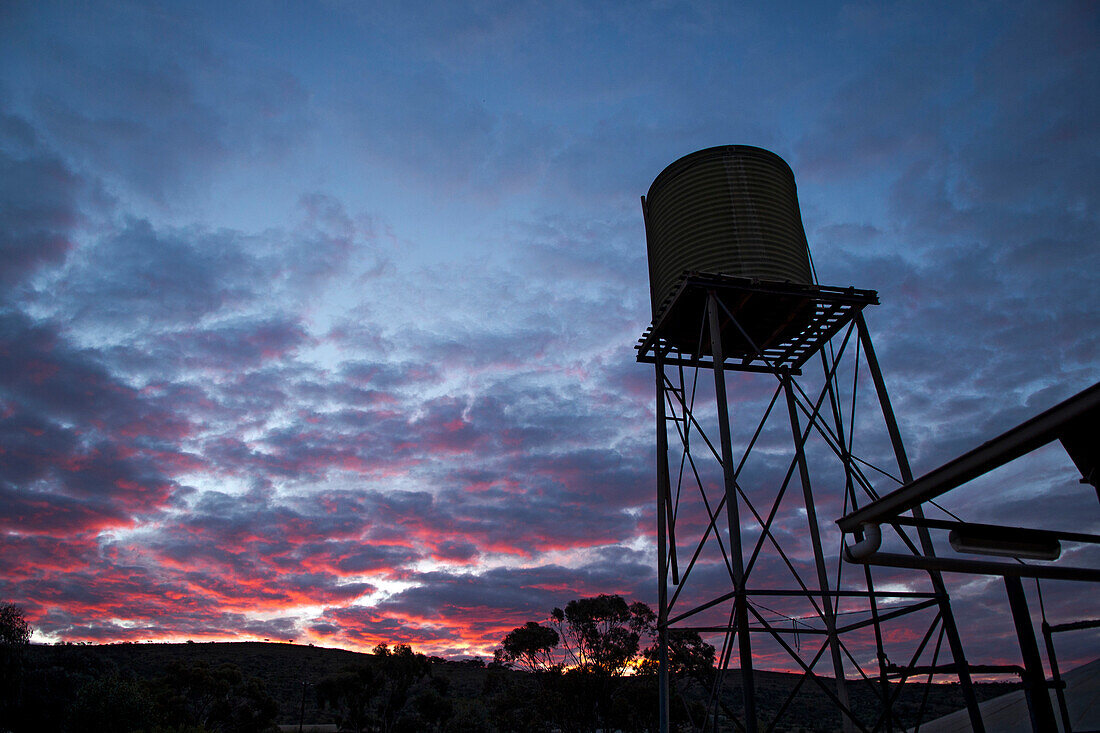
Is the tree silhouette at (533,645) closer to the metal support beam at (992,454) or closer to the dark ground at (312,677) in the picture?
the dark ground at (312,677)

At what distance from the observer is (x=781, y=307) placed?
14055mm

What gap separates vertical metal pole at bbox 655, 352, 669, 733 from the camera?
1257 cm

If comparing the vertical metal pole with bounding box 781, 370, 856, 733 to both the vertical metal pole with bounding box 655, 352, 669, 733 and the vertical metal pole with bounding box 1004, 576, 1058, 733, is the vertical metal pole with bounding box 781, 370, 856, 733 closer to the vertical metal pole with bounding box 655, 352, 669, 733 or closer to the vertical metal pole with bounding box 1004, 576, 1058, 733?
the vertical metal pole with bounding box 655, 352, 669, 733

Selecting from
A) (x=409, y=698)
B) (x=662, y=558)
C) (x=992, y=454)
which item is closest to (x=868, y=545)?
(x=992, y=454)

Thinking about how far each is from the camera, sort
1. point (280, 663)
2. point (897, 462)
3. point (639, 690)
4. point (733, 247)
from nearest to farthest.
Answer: point (897, 462) < point (733, 247) < point (639, 690) < point (280, 663)

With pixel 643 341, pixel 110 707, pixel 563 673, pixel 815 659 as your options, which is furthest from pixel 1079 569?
pixel 563 673

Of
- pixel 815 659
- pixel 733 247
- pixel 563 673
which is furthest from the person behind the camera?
pixel 563 673

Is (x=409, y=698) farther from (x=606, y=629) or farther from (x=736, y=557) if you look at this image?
(x=736, y=557)

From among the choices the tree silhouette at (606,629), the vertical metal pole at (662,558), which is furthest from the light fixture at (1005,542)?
the tree silhouette at (606,629)

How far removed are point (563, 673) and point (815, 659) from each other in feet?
91.0

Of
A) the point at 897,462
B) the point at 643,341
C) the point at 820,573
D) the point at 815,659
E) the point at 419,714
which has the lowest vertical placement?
the point at 419,714

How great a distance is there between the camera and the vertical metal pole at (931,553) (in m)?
9.81

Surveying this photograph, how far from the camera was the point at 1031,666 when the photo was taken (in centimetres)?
490

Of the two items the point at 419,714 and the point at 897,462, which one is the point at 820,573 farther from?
the point at 419,714
